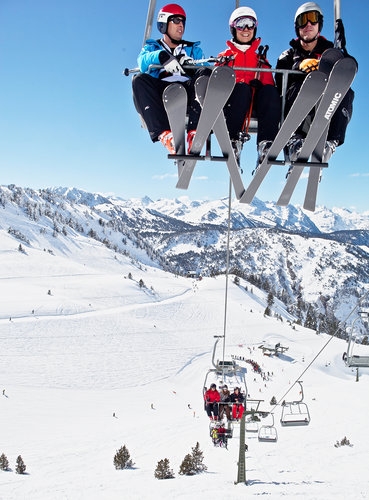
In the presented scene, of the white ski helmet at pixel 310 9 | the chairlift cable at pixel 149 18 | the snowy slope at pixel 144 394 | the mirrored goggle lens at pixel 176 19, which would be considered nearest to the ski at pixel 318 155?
the white ski helmet at pixel 310 9

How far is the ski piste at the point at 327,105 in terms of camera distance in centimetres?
363

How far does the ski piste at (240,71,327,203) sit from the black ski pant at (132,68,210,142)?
3.10 ft

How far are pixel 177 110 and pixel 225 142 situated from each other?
608mm

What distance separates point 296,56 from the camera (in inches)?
181

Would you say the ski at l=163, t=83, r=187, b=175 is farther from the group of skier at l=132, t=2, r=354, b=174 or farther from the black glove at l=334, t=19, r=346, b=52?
the black glove at l=334, t=19, r=346, b=52

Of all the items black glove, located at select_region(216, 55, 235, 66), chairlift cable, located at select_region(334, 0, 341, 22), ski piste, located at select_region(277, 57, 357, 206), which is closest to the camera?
ski piste, located at select_region(277, 57, 357, 206)

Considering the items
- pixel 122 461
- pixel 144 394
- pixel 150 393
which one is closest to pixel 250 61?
pixel 122 461

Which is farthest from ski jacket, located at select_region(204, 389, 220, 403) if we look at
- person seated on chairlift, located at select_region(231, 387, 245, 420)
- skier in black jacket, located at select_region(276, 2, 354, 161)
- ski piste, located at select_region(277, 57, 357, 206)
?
skier in black jacket, located at select_region(276, 2, 354, 161)

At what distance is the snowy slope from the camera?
1644cm

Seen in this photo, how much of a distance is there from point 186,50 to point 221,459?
20701mm

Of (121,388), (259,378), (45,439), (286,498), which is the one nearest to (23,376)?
(121,388)

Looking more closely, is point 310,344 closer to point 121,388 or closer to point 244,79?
point 121,388

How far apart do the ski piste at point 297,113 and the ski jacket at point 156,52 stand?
1520 mm

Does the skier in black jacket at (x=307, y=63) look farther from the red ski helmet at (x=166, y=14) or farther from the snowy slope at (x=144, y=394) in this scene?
the snowy slope at (x=144, y=394)
